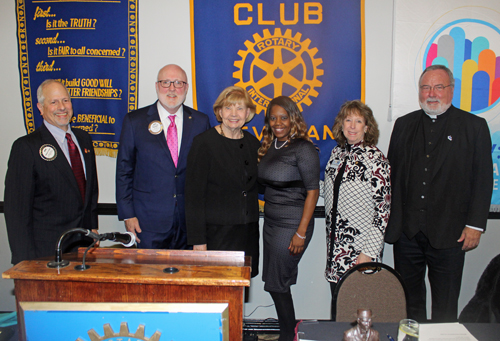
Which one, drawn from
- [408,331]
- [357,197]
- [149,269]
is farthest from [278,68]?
[408,331]

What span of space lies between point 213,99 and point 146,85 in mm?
568

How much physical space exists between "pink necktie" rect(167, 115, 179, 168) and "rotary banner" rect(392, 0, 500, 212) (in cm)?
177

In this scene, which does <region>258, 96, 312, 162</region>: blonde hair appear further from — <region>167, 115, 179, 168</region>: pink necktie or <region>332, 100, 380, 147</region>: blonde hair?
<region>167, 115, 179, 168</region>: pink necktie

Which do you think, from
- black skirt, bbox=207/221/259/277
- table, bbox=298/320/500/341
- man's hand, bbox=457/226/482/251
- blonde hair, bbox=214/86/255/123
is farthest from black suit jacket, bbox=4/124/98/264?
man's hand, bbox=457/226/482/251

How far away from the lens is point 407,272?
7.95ft

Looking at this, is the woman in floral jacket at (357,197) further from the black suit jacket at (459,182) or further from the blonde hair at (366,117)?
the black suit jacket at (459,182)

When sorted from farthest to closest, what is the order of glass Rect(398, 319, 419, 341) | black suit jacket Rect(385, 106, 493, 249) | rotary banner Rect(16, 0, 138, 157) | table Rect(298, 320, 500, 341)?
rotary banner Rect(16, 0, 138, 157), black suit jacket Rect(385, 106, 493, 249), table Rect(298, 320, 500, 341), glass Rect(398, 319, 419, 341)

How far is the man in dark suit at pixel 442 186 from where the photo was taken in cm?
221

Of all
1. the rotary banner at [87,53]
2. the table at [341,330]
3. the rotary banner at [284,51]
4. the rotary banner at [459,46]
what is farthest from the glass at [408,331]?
the rotary banner at [87,53]

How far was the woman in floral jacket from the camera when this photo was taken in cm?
212

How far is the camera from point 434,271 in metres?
2.33

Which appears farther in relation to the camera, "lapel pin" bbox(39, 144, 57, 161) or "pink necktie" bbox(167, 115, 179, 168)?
"pink necktie" bbox(167, 115, 179, 168)

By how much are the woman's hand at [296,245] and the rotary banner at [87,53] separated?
1.69 m

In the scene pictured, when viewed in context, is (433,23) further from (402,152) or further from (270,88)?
(270,88)
